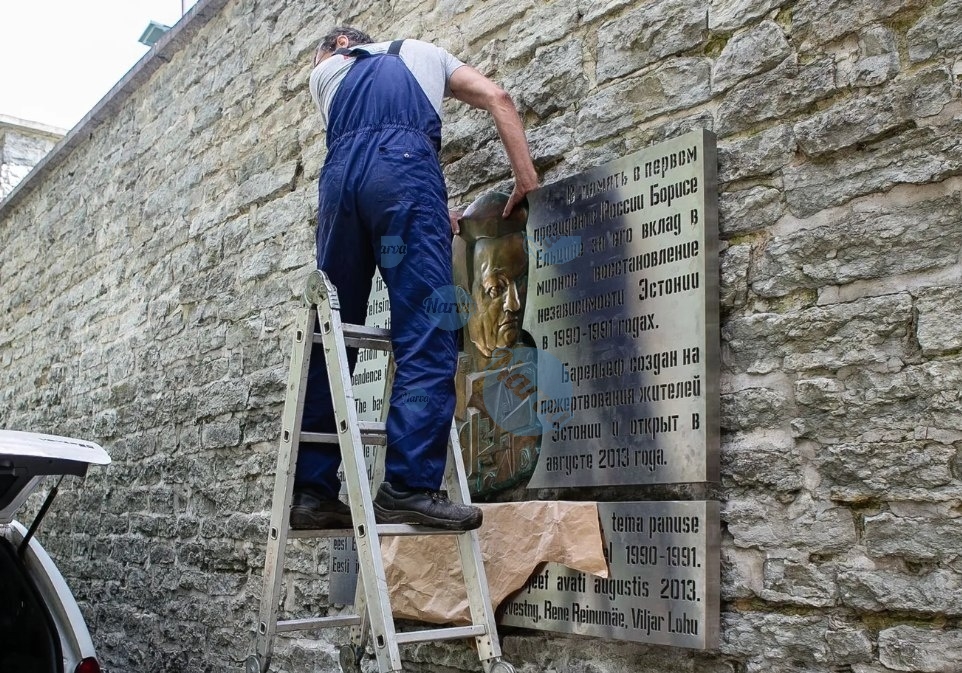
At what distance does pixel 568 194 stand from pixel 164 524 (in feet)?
12.0

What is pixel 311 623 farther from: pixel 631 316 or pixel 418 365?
pixel 631 316

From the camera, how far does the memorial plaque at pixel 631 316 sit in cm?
301

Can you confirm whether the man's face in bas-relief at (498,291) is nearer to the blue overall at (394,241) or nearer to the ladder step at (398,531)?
the blue overall at (394,241)

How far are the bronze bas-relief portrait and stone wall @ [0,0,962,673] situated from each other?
248 mm

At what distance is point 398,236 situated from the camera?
3156 millimetres

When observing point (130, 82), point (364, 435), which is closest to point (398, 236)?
point (364, 435)

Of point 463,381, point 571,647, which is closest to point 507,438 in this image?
point 463,381

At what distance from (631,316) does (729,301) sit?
0.32m

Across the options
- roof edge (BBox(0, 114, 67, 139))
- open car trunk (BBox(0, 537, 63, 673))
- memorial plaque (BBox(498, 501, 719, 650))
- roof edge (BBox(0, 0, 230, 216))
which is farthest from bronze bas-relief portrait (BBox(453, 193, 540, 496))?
roof edge (BBox(0, 114, 67, 139))

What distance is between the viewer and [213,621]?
5320mm

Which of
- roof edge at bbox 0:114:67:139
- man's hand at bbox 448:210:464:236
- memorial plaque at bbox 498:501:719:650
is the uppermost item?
roof edge at bbox 0:114:67:139

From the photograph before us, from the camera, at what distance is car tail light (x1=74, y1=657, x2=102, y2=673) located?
10.9ft

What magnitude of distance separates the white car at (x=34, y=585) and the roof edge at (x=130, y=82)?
12.4ft

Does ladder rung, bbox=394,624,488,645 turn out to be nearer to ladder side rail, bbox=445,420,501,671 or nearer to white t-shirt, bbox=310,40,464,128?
ladder side rail, bbox=445,420,501,671
